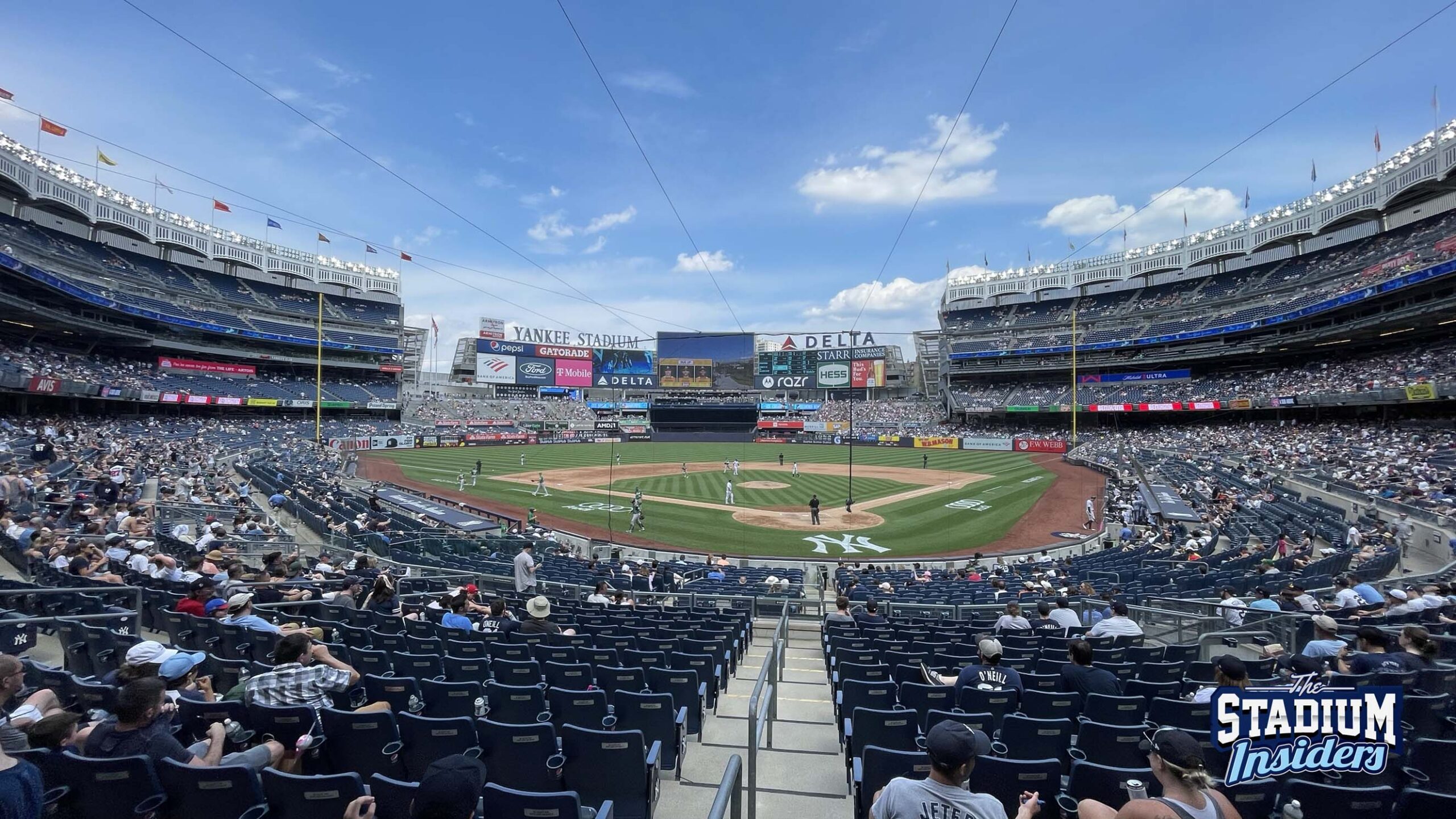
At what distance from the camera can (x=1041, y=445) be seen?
210 feet

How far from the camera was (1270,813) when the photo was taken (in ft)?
12.9

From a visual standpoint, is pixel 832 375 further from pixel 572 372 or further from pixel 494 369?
pixel 494 369

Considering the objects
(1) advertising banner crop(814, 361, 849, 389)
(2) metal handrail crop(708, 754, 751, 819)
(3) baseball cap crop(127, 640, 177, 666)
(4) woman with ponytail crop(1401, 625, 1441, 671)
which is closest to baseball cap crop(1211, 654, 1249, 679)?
(4) woman with ponytail crop(1401, 625, 1441, 671)

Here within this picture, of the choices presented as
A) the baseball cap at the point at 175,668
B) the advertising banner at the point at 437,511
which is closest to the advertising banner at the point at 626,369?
the advertising banner at the point at 437,511

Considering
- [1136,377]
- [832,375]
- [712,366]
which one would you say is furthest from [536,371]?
[1136,377]

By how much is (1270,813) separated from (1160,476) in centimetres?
4191

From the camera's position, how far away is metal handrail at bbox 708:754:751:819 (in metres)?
2.80

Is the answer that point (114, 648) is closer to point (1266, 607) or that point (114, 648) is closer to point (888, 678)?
point (888, 678)

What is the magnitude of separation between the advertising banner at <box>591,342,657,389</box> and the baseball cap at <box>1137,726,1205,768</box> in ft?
315

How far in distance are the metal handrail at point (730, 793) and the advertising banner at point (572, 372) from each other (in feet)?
318

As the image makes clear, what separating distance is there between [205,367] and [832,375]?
75098 millimetres

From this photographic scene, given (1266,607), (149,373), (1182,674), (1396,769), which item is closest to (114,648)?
(1396,769)

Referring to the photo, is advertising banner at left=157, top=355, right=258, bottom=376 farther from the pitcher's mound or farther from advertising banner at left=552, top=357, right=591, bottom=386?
the pitcher's mound

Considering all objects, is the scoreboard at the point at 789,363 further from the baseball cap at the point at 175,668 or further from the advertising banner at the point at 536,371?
the baseball cap at the point at 175,668
